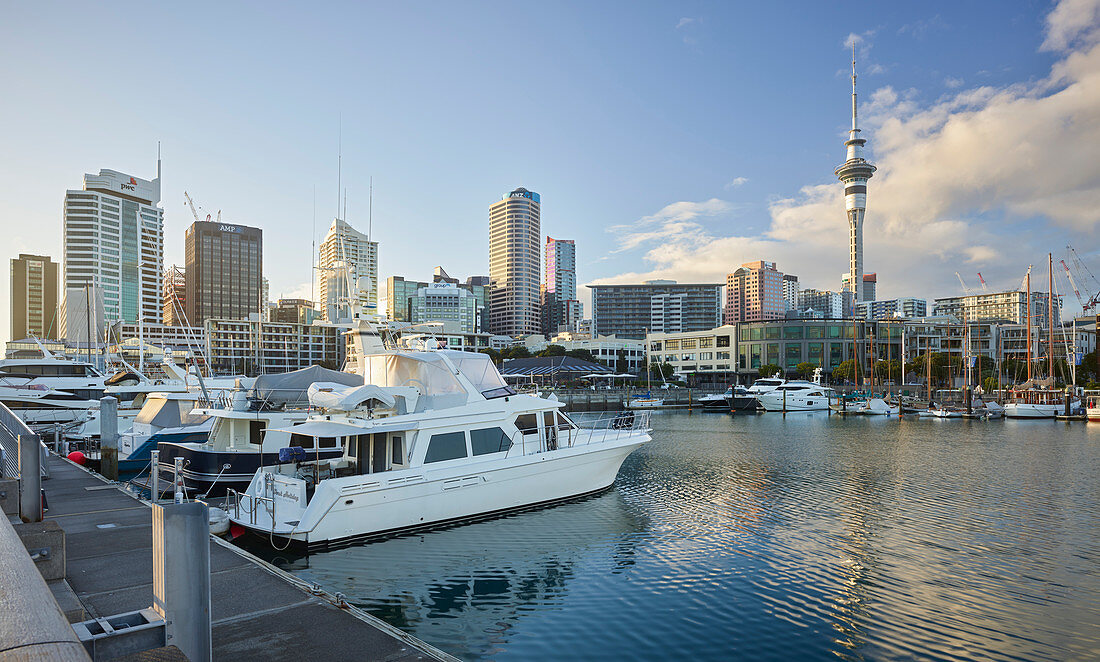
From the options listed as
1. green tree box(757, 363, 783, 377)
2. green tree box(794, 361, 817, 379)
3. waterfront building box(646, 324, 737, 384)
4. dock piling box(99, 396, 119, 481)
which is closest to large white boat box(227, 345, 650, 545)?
dock piling box(99, 396, 119, 481)

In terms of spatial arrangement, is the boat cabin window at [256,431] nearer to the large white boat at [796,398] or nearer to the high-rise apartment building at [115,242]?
the large white boat at [796,398]

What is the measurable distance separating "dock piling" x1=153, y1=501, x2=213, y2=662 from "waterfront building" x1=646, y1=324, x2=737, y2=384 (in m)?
114

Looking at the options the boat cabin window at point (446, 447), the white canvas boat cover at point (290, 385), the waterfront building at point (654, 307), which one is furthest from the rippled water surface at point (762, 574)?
the waterfront building at point (654, 307)

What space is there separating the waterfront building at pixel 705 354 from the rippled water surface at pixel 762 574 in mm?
95203

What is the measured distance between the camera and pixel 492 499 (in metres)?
16.5

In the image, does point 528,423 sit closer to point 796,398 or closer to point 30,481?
point 30,481

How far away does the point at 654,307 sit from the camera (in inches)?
7357

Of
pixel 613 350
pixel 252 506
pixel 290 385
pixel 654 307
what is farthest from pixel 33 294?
pixel 252 506

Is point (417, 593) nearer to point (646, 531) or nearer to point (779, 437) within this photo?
point (646, 531)

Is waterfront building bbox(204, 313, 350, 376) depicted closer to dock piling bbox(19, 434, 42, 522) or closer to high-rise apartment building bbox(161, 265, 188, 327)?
high-rise apartment building bbox(161, 265, 188, 327)

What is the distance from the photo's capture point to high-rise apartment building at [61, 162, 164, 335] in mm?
122875

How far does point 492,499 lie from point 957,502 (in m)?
15.0

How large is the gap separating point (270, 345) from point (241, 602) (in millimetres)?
130907

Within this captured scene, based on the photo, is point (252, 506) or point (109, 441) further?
point (109, 441)
